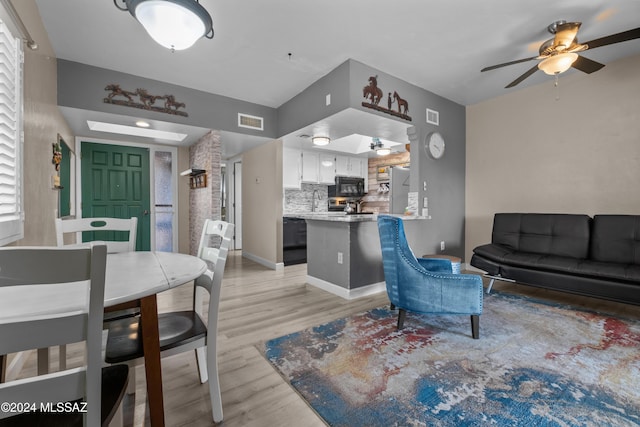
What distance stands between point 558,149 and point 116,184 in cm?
674

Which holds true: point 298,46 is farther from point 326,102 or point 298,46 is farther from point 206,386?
point 206,386

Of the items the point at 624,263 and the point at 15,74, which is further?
the point at 624,263

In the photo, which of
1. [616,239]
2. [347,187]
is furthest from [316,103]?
[616,239]

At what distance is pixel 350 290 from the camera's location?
10.4 feet

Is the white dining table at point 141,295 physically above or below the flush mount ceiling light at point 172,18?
below

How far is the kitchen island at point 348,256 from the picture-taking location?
3.20m

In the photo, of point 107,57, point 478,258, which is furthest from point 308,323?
point 107,57

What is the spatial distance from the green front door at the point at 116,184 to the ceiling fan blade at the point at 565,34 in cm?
587

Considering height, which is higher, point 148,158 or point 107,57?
point 107,57

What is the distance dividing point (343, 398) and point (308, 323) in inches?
39.1

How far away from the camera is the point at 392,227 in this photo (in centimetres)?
234

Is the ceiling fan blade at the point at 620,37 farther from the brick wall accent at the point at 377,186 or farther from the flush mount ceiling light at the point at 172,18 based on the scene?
the brick wall accent at the point at 377,186

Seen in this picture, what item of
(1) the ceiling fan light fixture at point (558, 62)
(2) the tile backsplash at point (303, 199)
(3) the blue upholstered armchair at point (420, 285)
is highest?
(1) the ceiling fan light fixture at point (558, 62)

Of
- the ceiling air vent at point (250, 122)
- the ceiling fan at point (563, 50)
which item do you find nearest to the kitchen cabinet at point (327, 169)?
the ceiling air vent at point (250, 122)
